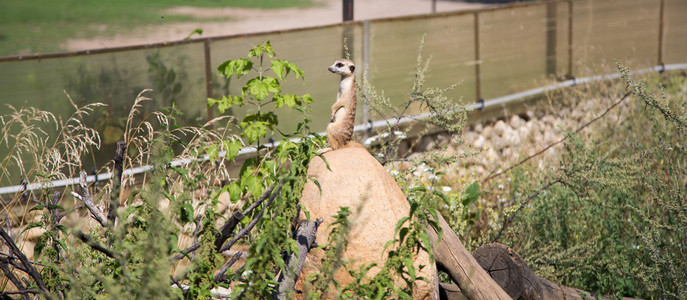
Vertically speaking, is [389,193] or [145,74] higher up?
[145,74]

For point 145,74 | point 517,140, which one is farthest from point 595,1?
point 145,74

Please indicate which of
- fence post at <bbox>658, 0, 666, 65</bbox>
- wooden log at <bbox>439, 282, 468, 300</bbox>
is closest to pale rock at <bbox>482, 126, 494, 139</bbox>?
fence post at <bbox>658, 0, 666, 65</bbox>

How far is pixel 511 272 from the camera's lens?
3.87 meters

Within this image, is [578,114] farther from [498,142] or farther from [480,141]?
[480,141]

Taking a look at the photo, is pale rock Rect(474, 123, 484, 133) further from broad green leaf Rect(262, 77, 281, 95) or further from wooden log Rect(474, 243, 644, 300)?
broad green leaf Rect(262, 77, 281, 95)

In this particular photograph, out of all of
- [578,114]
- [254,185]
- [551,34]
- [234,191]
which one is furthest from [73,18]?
[254,185]

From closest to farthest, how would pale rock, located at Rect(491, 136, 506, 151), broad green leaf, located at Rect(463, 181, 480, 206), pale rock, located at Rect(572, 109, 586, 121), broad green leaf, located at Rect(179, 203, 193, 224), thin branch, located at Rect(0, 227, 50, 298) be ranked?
broad green leaf, located at Rect(179, 203, 193, 224) < thin branch, located at Rect(0, 227, 50, 298) < broad green leaf, located at Rect(463, 181, 480, 206) < pale rock, located at Rect(491, 136, 506, 151) < pale rock, located at Rect(572, 109, 586, 121)

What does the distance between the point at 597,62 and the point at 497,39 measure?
1959 millimetres

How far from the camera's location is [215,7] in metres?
24.0

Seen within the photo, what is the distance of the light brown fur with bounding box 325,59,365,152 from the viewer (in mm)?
3807

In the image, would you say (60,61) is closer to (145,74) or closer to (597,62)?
(145,74)

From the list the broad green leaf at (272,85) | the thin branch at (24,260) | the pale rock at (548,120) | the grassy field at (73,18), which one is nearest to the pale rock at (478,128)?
the pale rock at (548,120)

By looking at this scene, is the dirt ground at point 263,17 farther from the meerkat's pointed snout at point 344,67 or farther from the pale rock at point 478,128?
the meerkat's pointed snout at point 344,67

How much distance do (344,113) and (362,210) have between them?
0.72 metres
